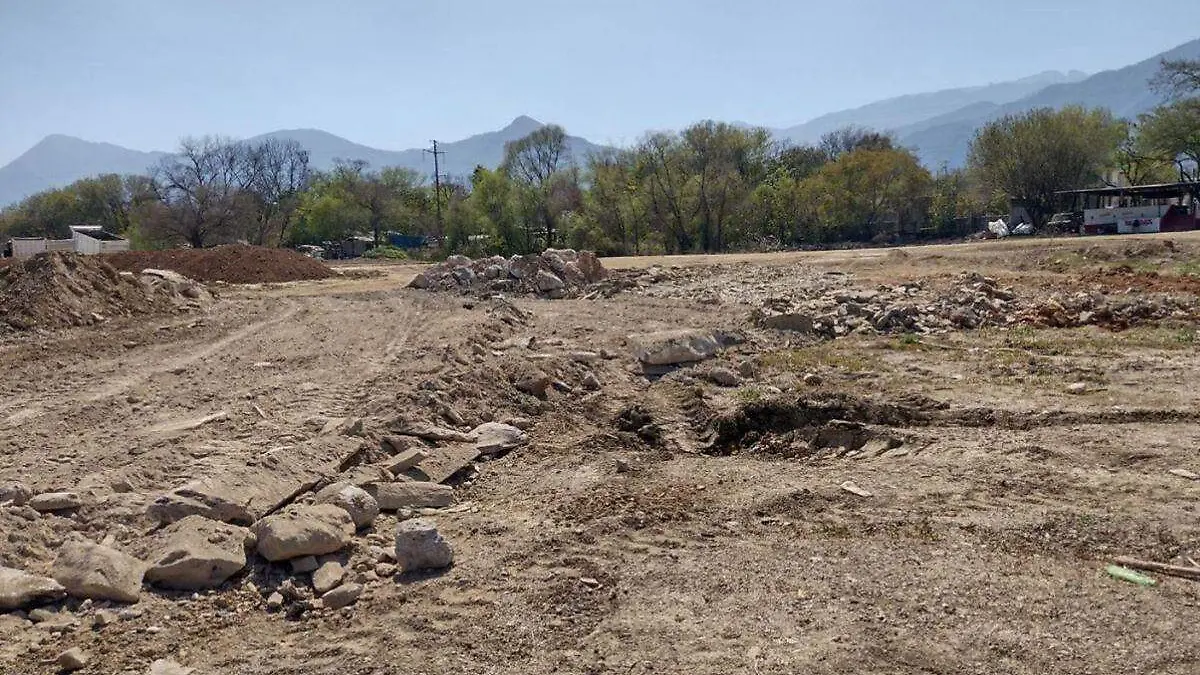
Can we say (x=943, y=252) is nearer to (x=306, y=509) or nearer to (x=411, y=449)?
(x=411, y=449)

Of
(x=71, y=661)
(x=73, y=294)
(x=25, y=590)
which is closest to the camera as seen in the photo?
(x=71, y=661)

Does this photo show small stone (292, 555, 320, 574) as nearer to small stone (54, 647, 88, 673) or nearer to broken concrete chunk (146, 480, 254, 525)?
broken concrete chunk (146, 480, 254, 525)

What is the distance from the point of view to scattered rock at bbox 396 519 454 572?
574 centimetres

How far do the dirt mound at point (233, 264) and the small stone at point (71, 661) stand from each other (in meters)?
24.3

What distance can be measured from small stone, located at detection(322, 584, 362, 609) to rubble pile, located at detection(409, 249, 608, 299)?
17004 mm

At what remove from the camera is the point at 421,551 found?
5742 mm

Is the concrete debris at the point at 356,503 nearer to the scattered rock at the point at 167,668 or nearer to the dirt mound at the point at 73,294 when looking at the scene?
the scattered rock at the point at 167,668

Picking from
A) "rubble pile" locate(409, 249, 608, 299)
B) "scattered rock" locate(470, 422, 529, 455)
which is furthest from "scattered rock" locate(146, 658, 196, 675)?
"rubble pile" locate(409, 249, 608, 299)

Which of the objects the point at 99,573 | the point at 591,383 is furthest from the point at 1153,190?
the point at 99,573

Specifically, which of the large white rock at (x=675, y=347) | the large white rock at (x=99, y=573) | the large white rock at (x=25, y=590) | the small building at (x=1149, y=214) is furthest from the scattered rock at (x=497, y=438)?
the small building at (x=1149, y=214)

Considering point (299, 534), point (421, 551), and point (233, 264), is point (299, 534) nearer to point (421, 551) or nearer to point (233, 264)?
point (421, 551)

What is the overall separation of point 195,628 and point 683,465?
13.9 feet

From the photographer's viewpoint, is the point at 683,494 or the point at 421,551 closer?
the point at 421,551

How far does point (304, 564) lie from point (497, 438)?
321 cm
